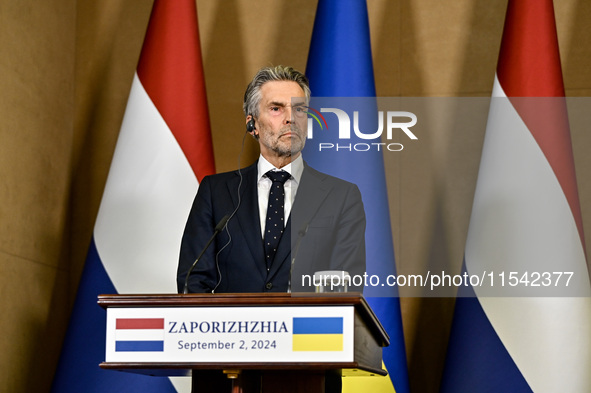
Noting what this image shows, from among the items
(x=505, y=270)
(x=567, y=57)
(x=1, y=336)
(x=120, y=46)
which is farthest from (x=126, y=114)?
(x=567, y=57)

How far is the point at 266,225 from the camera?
8.11ft

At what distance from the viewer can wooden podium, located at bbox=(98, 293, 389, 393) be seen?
5.71ft

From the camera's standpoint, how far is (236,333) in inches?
70.1

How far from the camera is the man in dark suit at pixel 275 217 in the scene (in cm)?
237

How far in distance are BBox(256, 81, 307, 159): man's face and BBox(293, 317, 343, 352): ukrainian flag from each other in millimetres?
930

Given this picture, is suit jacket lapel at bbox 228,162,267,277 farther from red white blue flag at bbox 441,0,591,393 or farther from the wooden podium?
red white blue flag at bbox 441,0,591,393

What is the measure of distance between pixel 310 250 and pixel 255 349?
68 centimetres

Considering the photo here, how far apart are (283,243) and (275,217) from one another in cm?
10

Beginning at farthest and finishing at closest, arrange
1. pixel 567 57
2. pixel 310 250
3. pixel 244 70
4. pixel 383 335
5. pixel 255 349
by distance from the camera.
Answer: pixel 244 70 → pixel 567 57 → pixel 310 250 → pixel 383 335 → pixel 255 349

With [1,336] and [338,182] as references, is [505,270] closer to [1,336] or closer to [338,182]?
[338,182]

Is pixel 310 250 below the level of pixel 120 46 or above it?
below

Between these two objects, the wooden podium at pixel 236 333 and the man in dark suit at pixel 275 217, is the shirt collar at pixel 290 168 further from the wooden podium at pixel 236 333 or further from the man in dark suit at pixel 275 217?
the wooden podium at pixel 236 333

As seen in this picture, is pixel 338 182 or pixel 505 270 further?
pixel 505 270

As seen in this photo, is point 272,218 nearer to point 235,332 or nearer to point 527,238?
point 235,332
